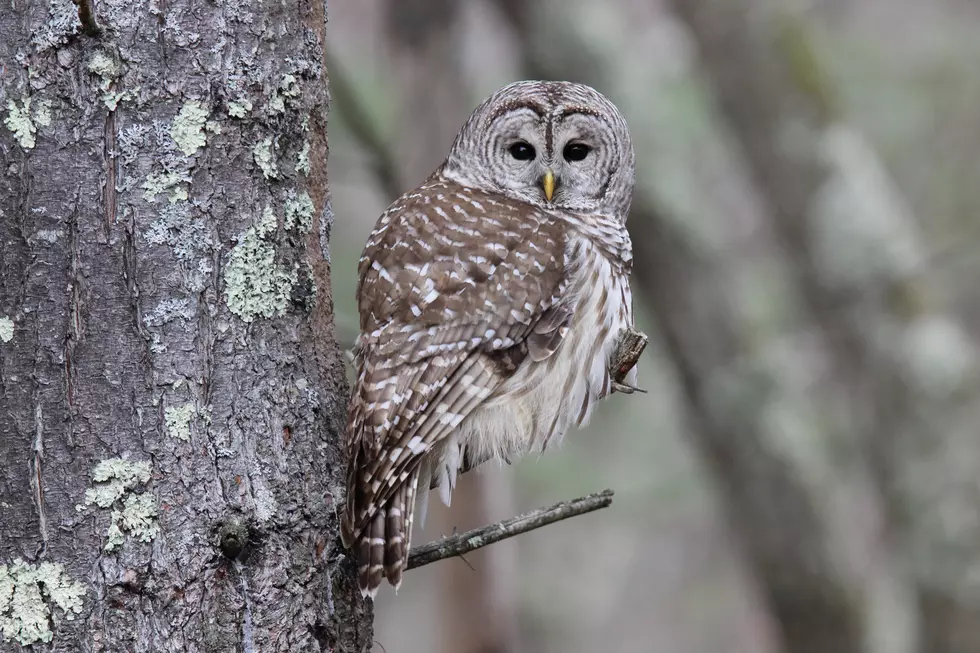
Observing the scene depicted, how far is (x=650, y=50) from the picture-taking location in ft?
19.4

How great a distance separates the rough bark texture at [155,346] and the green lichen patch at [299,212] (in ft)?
0.10

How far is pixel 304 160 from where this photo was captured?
7.25 feet

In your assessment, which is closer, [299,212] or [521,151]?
[299,212]

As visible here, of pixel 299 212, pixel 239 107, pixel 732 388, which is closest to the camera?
pixel 239 107

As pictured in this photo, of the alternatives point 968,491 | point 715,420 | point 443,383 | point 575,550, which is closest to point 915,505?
point 968,491

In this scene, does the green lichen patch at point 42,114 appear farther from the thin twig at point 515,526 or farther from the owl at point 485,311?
the thin twig at point 515,526

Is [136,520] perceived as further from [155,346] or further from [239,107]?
[239,107]

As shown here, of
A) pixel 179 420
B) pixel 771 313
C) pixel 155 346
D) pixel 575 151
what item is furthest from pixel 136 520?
pixel 771 313

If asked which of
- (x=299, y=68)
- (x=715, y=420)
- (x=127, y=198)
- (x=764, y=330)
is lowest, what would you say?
(x=127, y=198)

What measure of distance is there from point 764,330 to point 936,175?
385cm

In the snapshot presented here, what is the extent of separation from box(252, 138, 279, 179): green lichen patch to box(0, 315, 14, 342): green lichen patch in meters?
0.54

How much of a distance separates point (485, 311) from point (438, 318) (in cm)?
12

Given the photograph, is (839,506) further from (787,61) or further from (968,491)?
(787,61)

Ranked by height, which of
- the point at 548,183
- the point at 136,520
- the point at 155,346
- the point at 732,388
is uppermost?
the point at 732,388
